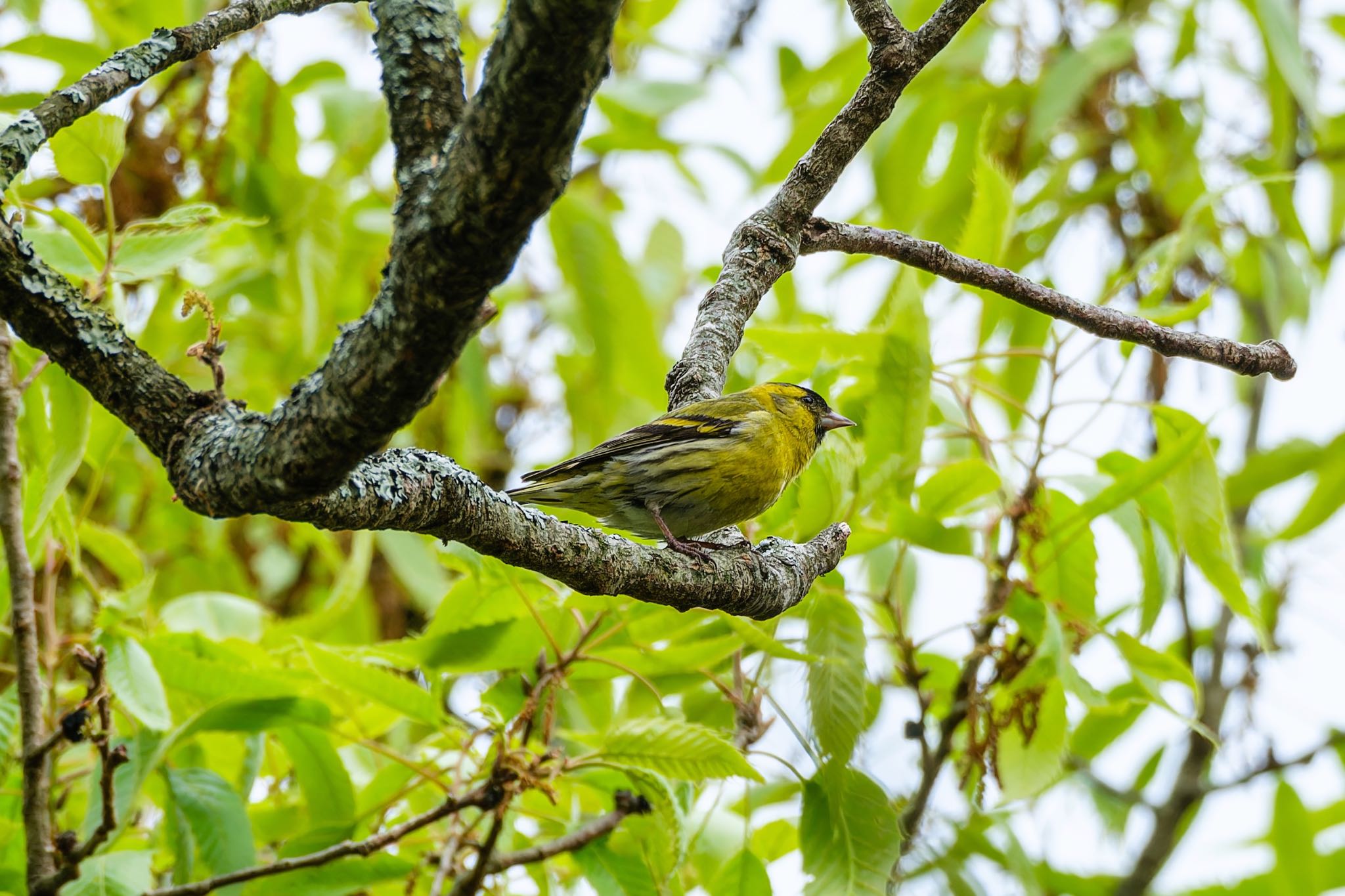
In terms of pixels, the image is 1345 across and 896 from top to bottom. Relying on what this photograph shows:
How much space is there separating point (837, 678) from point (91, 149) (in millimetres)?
2317

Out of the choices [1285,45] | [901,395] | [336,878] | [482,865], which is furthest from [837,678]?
[1285,45]

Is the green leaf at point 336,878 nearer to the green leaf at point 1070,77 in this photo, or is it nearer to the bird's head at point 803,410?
the bird's head at point 803,410

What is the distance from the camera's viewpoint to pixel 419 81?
5.96ft

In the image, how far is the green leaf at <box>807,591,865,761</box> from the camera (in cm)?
300

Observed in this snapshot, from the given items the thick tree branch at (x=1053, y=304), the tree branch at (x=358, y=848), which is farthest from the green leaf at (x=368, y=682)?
the thick tree branch at (x=1053, y=304)

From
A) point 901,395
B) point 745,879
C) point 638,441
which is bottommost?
point 745,879

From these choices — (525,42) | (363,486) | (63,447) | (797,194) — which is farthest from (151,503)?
(525,42)

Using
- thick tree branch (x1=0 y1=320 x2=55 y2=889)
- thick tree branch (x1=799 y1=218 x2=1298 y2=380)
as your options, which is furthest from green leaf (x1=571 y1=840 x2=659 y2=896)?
thick tree branch (x1=799 y1=218 x2=1298 y2=380)

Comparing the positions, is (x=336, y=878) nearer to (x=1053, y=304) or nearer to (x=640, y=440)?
(x=640, y=440)

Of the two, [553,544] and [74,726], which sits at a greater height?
[553,544]

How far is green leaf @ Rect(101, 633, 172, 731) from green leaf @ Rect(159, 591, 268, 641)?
1.00m

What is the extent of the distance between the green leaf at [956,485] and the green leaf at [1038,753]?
24.8 inches

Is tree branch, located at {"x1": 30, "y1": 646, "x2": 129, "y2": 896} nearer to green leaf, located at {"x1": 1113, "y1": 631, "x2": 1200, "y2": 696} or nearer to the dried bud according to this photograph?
the dried bud

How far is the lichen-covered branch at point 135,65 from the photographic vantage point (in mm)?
2117
